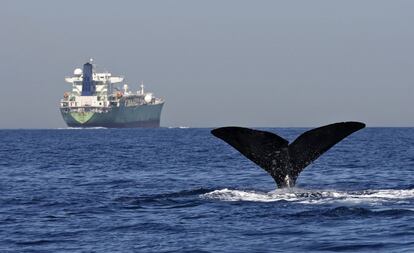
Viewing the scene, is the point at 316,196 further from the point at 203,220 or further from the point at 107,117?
the point at 107,117

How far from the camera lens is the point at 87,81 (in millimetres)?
189875

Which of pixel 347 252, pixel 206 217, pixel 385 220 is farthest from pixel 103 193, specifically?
pixel 347 252

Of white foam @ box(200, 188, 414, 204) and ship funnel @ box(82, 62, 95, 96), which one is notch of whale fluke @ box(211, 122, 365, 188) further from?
ship funnel @ box(82, 62, 95, 96)

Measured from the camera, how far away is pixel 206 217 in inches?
559

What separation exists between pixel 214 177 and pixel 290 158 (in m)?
11.4

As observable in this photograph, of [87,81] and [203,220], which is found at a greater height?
[87,81]

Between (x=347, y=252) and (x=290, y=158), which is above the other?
(x=290, y=158)

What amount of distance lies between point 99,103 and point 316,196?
170 m

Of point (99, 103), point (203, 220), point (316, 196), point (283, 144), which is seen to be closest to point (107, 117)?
point (99, 103)

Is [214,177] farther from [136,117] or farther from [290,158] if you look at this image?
[136,117]

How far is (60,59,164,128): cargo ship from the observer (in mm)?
A: 186250

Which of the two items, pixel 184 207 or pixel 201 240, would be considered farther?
pixel 184 207

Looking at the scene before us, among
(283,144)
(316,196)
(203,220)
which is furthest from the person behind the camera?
(316,196)

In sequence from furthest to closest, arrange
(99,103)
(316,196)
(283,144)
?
(99,103)
(316,196)
(283,144)
